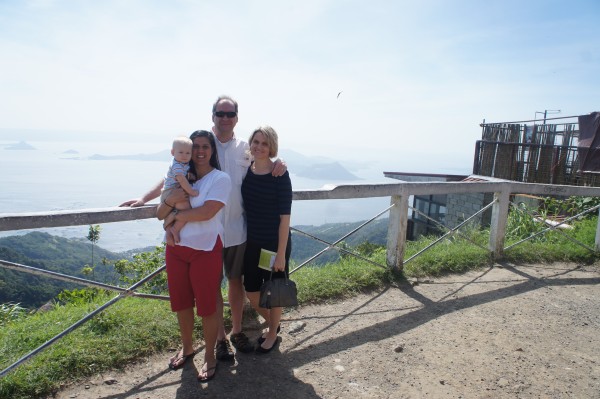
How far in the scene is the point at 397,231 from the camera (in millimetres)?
4445

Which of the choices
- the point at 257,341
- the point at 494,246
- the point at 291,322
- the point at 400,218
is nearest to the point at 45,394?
the point at 257,341

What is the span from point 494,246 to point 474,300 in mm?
1615

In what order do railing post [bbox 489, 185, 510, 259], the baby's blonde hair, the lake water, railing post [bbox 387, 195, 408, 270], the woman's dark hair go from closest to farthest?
1. the baby's blonde hair
2. the woman's dark hair
3. railing post [bbox 387, 195, 408, 270]
4. railing post [bbox 489, 185, 510, 259]
5. the lake water

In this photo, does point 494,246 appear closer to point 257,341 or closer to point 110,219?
point 257,341

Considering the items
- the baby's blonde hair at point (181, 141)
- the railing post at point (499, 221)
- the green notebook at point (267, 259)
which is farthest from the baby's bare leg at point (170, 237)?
the railing post at point (499, 221)

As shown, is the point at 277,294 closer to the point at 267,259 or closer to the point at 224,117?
the point at 267,259

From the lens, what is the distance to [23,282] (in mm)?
14430

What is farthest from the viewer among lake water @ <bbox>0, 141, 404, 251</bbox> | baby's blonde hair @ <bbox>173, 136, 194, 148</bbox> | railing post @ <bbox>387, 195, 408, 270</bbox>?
lake water @ <bbox>0, 141, 404, 251</bbox>

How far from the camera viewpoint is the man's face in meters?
2.79

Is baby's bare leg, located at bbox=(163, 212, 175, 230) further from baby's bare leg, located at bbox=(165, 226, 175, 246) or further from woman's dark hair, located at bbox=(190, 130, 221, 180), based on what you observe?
woman's dark hair, located at bbox=(190, 130, 221, 180)

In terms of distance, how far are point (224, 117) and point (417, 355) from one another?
2.27 metres

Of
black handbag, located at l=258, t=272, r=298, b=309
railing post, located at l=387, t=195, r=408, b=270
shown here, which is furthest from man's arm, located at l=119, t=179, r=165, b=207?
railing post, located at l=387, t=195, r=408, b=270

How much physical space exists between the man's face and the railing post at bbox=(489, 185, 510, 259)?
12.9ft

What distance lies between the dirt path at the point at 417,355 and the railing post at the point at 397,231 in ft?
1.18
